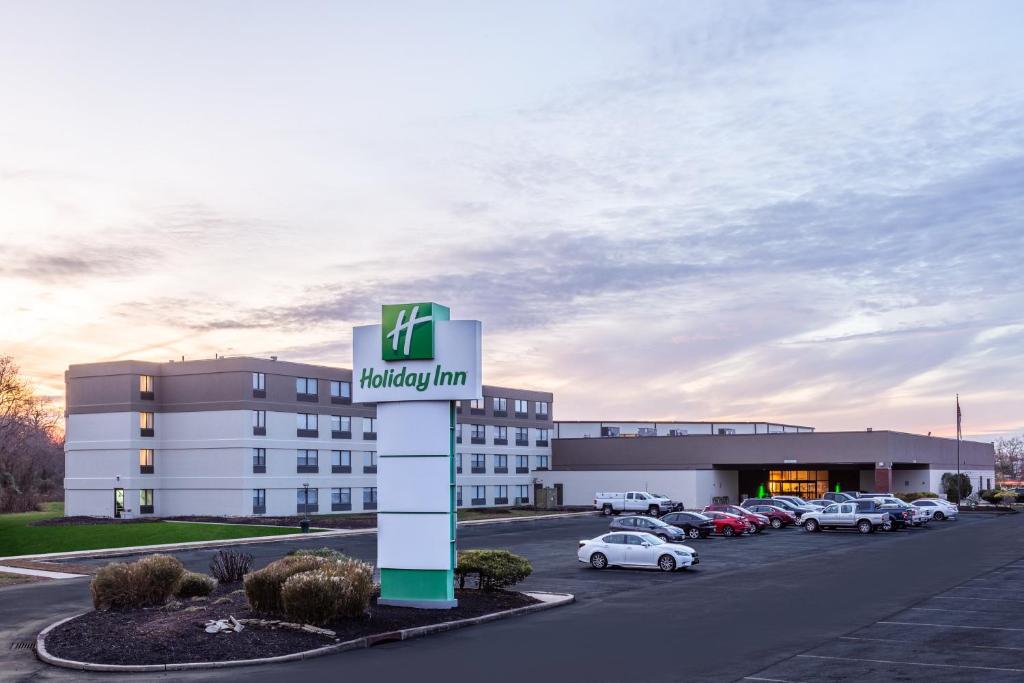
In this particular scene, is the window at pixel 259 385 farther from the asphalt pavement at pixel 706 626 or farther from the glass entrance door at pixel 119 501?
the asphalt pavement at pixel 706 626

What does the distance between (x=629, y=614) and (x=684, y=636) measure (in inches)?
164

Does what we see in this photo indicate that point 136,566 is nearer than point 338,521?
Yes

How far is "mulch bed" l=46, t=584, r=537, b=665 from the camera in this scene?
2033 centimetres

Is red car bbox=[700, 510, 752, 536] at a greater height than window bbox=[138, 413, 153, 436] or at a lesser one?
lesser

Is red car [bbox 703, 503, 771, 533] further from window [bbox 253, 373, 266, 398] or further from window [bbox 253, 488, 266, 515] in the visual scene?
Answer: window [bbox 253, 373, 266, 398]

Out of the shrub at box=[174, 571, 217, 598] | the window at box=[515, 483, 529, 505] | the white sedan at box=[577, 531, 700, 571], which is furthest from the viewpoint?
the window at box=[515, 483, 529, 505]

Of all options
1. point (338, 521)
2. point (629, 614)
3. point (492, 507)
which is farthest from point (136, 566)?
point (492, 507)

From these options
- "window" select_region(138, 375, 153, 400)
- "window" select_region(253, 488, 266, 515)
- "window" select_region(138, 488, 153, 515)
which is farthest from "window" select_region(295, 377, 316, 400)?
"window" select_region(138, 488, 153, 515)

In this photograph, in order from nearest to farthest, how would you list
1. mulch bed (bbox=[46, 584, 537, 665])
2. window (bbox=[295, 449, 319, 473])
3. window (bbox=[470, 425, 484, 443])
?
mulch bed (bbox=[46, 584, 537, 665]), window (bbox=[295, 449, 319, 473]), window (bbox=[470, 425, 484, 443])

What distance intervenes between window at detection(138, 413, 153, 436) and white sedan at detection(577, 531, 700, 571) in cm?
4767

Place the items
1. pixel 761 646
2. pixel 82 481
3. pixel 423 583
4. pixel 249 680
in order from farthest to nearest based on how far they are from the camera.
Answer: pixel 82 481, pixel 423 583, pixel 761 646, pixel 249 680

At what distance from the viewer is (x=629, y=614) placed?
26.2m

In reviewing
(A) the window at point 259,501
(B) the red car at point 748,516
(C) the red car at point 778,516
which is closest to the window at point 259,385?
(A) the window at point 259,501

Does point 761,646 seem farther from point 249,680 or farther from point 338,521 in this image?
point 338,521
